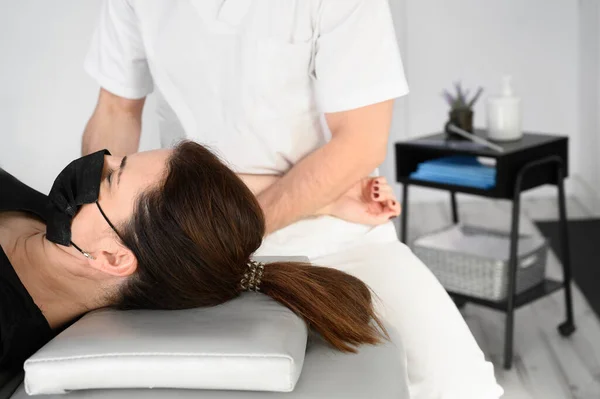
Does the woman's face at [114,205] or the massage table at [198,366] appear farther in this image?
the woman's face at [114,205]

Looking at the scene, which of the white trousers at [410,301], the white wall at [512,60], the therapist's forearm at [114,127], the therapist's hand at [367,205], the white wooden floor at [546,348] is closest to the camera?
the white trousers at [410,301]

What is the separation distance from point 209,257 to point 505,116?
1.80 metres

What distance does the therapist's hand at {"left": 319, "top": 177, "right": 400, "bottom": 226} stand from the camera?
5.98ft

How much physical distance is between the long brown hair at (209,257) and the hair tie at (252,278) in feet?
0.03

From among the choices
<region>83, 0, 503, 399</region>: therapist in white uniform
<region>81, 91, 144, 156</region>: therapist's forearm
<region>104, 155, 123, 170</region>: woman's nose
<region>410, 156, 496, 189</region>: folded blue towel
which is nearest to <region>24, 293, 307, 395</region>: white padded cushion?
<region>104, 155, 123, 170</region>: woman's nose

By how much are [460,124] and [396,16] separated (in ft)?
5.10

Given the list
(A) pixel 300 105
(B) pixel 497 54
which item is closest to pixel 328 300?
(A) pixel 300 105

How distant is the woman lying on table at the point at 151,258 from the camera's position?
51.8 inches

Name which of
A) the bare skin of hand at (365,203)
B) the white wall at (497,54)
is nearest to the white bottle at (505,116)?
the bare skin of hand at (365,203)

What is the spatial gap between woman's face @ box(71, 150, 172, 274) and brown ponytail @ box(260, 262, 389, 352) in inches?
10.0

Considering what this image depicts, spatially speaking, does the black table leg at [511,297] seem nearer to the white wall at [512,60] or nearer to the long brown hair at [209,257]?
the long brown hair at [209,257]

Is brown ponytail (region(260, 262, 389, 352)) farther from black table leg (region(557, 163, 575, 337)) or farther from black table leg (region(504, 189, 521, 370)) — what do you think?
black table leg (region(557, 163, 575, 337))

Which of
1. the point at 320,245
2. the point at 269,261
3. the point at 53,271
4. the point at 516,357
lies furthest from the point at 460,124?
the point at 53,271

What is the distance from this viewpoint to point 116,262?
1341 mm
